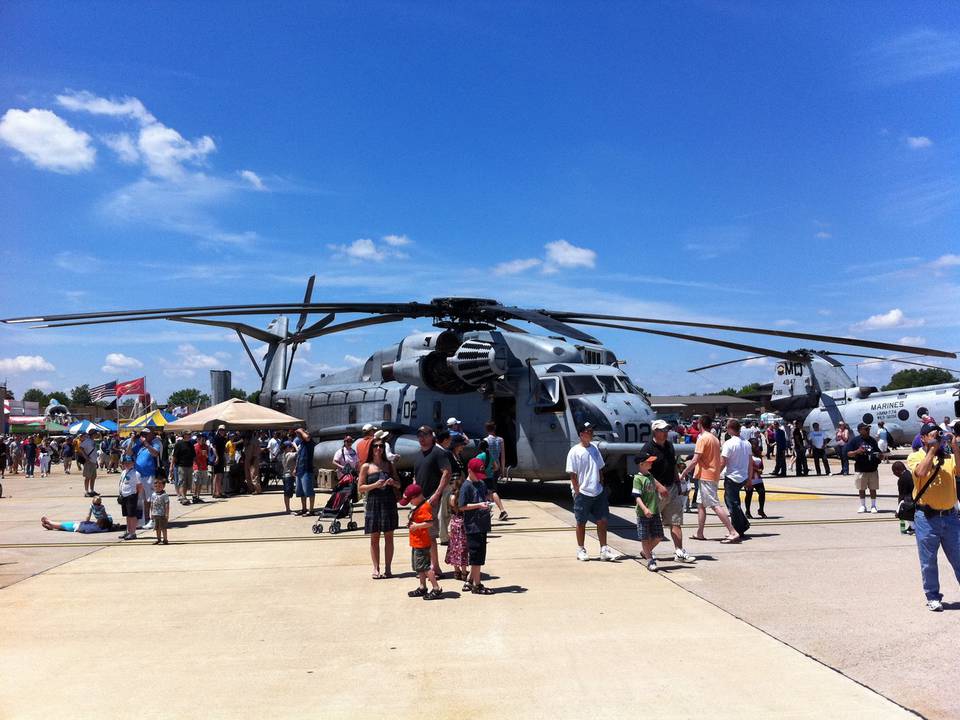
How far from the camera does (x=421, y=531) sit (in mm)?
7160

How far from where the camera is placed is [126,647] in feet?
18.4

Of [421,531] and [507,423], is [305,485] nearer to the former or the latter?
[507,423]

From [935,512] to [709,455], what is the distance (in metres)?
3.97

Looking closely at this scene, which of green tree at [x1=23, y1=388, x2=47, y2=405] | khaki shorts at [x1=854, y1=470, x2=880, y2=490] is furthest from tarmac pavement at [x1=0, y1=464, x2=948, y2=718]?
green tree at [x1=23, y1=388, x2=47, y2=405]

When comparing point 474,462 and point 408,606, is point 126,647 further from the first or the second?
point 474,462

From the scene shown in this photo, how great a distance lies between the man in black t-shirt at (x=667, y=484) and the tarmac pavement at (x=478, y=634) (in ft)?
1.52

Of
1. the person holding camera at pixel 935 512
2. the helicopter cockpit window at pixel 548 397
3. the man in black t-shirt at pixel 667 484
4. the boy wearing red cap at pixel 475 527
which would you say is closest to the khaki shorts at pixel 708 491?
the man in black t-shirt at pixel 667 484

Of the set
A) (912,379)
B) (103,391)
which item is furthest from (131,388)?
(912,379)

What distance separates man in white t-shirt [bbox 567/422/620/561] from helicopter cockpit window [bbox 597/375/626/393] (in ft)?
16.8

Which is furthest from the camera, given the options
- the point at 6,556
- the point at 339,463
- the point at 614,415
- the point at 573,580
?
the point at 614,415

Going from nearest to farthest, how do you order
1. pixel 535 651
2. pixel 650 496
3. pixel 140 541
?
pixel 535 651
pixel 650 496
pixel 140 541

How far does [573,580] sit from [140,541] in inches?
273

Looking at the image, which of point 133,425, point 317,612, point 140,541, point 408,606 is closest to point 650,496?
point 408,606

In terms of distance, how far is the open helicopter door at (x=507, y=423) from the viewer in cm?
1445
